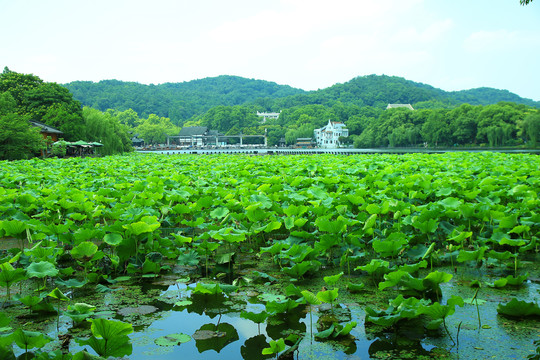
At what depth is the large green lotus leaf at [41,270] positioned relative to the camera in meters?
2.40

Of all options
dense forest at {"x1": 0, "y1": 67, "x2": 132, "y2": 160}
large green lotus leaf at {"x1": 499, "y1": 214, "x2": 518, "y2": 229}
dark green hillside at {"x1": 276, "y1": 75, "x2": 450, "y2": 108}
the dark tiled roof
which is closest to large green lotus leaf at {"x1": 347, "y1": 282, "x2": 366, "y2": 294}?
large green lotus leaf at {"x1": 499, "y1": 214, "x2": 518, "y2": 229}

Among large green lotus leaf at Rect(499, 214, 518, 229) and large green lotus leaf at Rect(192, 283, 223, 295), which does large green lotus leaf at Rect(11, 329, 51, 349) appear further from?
large green lotus leaf at Rect(499, 214, 518, 229)

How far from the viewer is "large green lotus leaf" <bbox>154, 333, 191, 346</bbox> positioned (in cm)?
214

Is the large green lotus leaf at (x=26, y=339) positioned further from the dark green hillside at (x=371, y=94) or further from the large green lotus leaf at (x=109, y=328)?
the dark green hillside at (x=371, y=94)

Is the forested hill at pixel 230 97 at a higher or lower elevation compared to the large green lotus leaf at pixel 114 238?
higher

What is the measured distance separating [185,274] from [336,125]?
2986 inches

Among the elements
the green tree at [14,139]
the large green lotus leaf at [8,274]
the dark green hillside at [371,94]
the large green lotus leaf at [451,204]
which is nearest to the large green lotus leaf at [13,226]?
the large green lotus leaf at [8,274]

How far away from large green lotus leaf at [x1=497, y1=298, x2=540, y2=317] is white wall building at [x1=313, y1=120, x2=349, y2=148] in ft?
242

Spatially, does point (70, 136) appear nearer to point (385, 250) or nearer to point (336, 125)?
point (385, 250)

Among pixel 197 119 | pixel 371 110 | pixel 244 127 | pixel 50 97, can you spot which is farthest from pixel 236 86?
pixel 50 97

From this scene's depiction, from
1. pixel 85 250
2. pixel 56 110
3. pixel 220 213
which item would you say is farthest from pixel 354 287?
pixel 56 110

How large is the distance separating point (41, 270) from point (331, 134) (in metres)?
75.0

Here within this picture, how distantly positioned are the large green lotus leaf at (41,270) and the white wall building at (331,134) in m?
73.9

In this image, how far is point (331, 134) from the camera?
75750 millimetres
